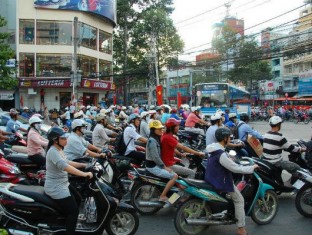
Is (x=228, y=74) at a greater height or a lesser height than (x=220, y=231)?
greater

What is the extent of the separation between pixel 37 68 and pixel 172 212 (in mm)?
30044

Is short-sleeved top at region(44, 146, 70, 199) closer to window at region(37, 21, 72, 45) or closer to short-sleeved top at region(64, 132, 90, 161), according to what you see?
short-sleeved top at region(64, 132, 90, 161)

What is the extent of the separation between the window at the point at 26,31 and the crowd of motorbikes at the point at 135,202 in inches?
1157

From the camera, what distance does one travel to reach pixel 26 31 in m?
33.5

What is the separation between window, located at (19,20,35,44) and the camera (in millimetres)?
33375

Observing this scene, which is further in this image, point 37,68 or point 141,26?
point 141,26

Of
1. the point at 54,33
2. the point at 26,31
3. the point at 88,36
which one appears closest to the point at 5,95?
the point at 26,31

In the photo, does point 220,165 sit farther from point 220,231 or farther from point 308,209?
point 308,209

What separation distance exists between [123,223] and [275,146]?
2.84 m

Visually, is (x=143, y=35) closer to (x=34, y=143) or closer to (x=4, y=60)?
(x=4, y=60)

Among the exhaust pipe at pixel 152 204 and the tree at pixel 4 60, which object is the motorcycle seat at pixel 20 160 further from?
the tree at pixel 4 60

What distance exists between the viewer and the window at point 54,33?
33938mm

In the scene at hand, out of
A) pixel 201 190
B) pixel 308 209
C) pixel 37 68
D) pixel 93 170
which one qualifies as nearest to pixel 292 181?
pixel 308 209

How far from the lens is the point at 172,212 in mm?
6254
